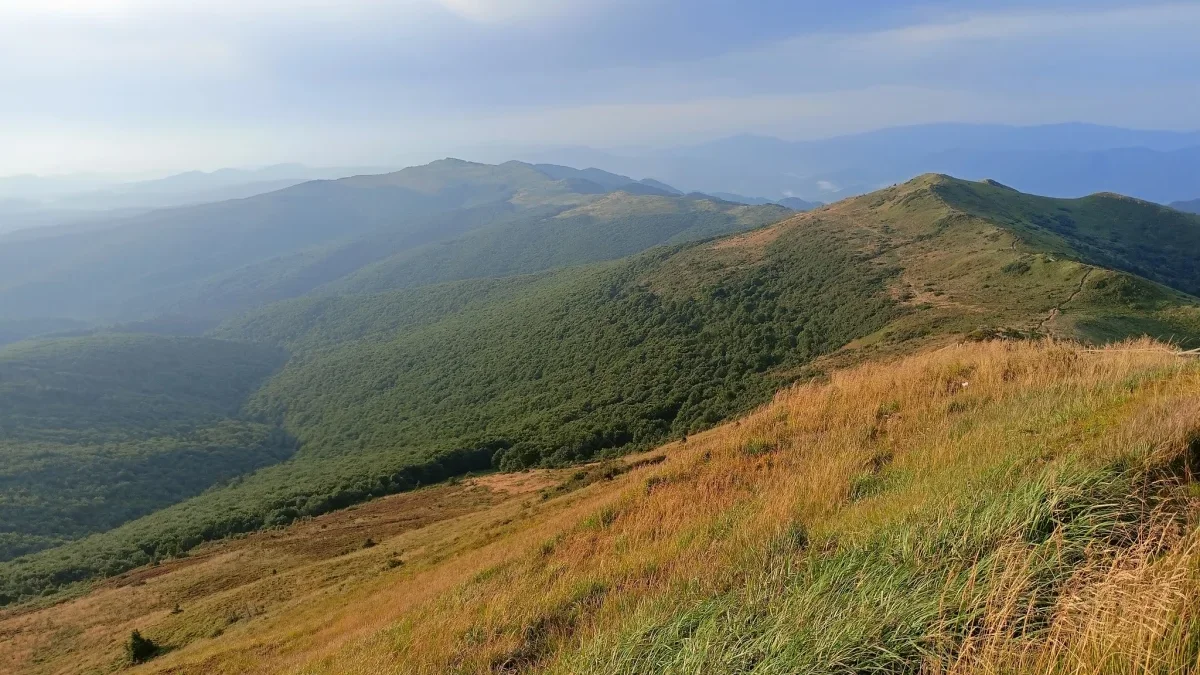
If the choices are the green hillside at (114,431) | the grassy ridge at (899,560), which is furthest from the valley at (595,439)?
the green hillside at (114,431)

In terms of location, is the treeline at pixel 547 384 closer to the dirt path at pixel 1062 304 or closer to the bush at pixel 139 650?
the dirt path at pixel 1062 304

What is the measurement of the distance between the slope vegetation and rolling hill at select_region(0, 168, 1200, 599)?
20.4m

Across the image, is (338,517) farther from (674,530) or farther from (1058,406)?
(1058,406)


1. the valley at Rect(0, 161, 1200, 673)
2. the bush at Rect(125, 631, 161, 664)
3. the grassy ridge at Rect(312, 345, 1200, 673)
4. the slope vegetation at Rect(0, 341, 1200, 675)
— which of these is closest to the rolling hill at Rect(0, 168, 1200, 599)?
the valley at Rect(0, 161, 1200, 673)

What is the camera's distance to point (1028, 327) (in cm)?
3138

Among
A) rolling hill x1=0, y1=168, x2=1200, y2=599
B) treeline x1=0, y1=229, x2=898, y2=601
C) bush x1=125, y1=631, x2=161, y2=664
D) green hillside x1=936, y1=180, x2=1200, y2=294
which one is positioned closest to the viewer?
bush x1=125, y1=631, x2=161, y2=664

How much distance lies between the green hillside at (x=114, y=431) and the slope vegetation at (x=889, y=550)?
77306 millimetres

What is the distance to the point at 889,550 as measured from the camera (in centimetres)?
416

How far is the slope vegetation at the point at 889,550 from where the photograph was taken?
10.1 feet

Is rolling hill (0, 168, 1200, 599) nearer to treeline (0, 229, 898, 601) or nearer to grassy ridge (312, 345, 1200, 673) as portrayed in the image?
treeline (0, 229, 898, 601)

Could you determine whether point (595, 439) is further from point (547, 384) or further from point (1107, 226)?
point (1107, 226)

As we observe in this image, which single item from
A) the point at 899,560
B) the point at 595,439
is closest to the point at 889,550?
the point at 899,560

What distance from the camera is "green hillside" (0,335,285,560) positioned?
67.0 m

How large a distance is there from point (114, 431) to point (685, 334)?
91.8m
